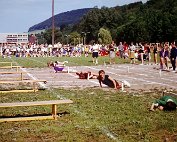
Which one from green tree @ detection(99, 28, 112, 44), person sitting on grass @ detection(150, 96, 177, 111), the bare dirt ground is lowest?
the bare dirt ground

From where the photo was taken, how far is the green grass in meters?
7.48

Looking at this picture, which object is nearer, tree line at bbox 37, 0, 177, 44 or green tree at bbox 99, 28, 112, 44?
tree line at bbox 37, 0, 177, 44

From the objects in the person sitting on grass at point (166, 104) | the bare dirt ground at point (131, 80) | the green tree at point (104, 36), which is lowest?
the bare dirt ground at point (131, 80)

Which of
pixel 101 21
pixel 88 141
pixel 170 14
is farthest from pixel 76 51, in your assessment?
pixel 101 21

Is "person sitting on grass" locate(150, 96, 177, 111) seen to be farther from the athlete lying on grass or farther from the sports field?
the athlete lying on grass

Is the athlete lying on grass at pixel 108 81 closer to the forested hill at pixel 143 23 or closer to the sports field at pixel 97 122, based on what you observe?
the sports field at pixel 97 122

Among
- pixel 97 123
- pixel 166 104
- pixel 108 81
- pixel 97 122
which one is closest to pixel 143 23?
pixel 108 81

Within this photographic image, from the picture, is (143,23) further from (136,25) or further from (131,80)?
(131,80)

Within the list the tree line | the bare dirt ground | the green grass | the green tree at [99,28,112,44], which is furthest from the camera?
the green tree at [99,28,112,44]

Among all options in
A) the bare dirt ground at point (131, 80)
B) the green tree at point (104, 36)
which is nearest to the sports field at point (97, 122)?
the bare dirt ground at point (131, 80)

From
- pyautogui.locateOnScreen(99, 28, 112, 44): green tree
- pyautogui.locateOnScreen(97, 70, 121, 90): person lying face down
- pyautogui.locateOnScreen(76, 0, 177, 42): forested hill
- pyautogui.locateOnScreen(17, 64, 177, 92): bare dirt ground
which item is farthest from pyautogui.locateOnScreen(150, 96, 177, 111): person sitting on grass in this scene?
pyautogui.locateOnScreen(99, 28, 112, 44): green tree

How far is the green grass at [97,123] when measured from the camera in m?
7.48

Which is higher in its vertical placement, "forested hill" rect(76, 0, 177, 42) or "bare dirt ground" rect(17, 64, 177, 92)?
"forested hill" rect(76, 0, 177, 42)

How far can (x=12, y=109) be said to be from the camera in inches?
417
